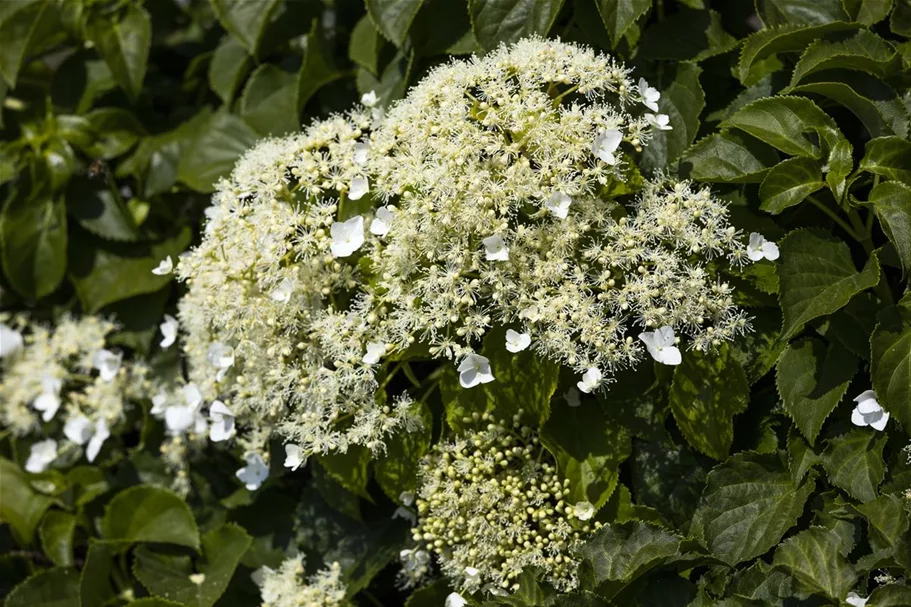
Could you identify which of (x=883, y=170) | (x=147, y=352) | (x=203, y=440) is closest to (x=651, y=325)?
(x=883, y=170)

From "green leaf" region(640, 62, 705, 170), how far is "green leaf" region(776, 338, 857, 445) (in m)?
0.47

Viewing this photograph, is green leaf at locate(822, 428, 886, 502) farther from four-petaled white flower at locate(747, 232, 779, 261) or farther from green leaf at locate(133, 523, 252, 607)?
green leaf at locate(133, 523, 252, 607)

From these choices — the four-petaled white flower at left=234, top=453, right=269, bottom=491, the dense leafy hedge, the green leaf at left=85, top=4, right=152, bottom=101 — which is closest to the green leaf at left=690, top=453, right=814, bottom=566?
the dense leafy hedge

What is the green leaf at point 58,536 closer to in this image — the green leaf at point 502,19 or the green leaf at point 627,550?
the green leaf at point 627,550

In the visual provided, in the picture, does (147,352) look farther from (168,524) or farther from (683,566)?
(683,566)

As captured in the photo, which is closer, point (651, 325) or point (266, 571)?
point (651, 325)

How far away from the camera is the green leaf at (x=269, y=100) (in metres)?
2.36

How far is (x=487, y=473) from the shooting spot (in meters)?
1.78

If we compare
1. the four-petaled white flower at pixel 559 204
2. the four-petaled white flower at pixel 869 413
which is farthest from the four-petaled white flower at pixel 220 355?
the four-petaled white flower at pixel 869 413

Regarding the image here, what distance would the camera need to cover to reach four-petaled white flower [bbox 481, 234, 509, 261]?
1.59 meters

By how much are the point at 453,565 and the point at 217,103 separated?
1648 millimetres

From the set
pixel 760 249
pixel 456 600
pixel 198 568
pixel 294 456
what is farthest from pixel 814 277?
pixel 198 568

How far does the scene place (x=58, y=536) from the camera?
237 cm

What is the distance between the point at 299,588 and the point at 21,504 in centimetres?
98
